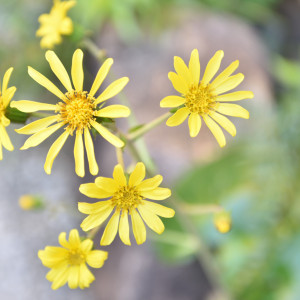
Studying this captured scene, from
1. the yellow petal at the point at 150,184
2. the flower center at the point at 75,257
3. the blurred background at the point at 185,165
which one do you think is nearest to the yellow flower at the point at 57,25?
the blurred background at the point at 185,165

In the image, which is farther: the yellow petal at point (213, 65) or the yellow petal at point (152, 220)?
the yellow petal at point (213, 65)

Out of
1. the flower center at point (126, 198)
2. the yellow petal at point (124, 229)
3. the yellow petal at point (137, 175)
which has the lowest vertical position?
the yellow petal at point (124, 229)

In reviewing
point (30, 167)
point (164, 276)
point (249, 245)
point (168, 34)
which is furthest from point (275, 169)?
point (30, 167)

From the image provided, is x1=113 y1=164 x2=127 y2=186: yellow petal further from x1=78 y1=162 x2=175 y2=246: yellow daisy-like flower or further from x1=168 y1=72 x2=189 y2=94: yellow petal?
x1=168 y1=72 x2=189 y2=94: yellow petal

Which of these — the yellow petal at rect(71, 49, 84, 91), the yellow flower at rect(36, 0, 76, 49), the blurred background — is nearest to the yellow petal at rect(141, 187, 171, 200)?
the blurred background

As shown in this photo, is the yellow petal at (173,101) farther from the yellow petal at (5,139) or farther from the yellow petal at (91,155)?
the yellow petal at (5,139)

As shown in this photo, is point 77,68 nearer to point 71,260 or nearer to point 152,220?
point 152,220
